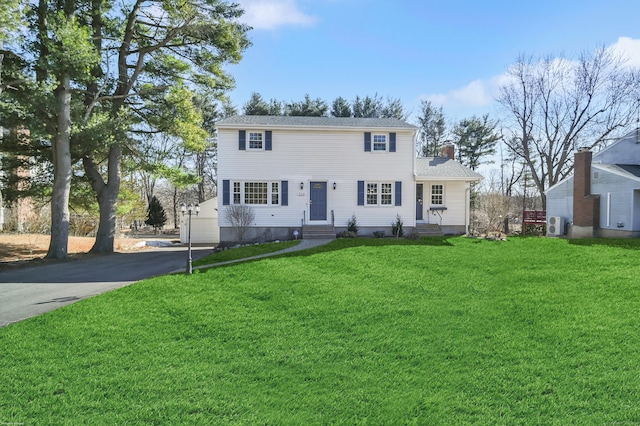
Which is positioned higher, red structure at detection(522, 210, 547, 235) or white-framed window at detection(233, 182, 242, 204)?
white-framed window at detection(233, 182, 242, 204)

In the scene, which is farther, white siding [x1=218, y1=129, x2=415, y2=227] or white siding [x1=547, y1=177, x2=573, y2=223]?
white siding [x1=547, y1=177, x2=573, y2=223]

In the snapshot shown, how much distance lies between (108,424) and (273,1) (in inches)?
496

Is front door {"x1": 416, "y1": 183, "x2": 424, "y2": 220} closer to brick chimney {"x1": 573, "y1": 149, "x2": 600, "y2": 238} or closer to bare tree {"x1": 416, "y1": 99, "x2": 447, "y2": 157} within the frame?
brick chimney {"x1": 573, "y1": 149, "x2": 600, "y2": 238}

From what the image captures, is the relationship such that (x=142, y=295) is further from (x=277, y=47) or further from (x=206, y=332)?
(x=277, y=47)

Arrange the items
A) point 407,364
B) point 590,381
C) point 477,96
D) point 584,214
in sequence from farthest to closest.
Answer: point 477,96 → point 584,214 → point 407,364 → point 590,381

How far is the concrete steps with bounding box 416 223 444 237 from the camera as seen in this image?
17.2 metres

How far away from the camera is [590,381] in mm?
4441

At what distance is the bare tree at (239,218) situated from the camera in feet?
53.4

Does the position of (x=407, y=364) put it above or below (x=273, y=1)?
below

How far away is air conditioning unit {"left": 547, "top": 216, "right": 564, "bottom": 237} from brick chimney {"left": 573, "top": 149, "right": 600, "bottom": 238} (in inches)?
46.9

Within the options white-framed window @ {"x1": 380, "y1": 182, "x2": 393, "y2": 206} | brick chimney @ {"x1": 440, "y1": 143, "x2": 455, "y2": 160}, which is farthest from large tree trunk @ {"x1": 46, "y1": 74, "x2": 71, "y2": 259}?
brick chimney @ {"x1": 440, "y1": 143, "x2": 455, "y2": 160}

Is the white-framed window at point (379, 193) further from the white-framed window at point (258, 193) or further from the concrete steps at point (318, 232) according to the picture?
the white-framed window at point (258, 193)

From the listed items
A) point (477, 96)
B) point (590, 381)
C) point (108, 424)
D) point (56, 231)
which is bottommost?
point (108, 424)

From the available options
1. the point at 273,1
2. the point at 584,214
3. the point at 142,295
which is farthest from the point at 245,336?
the point at 584,214
